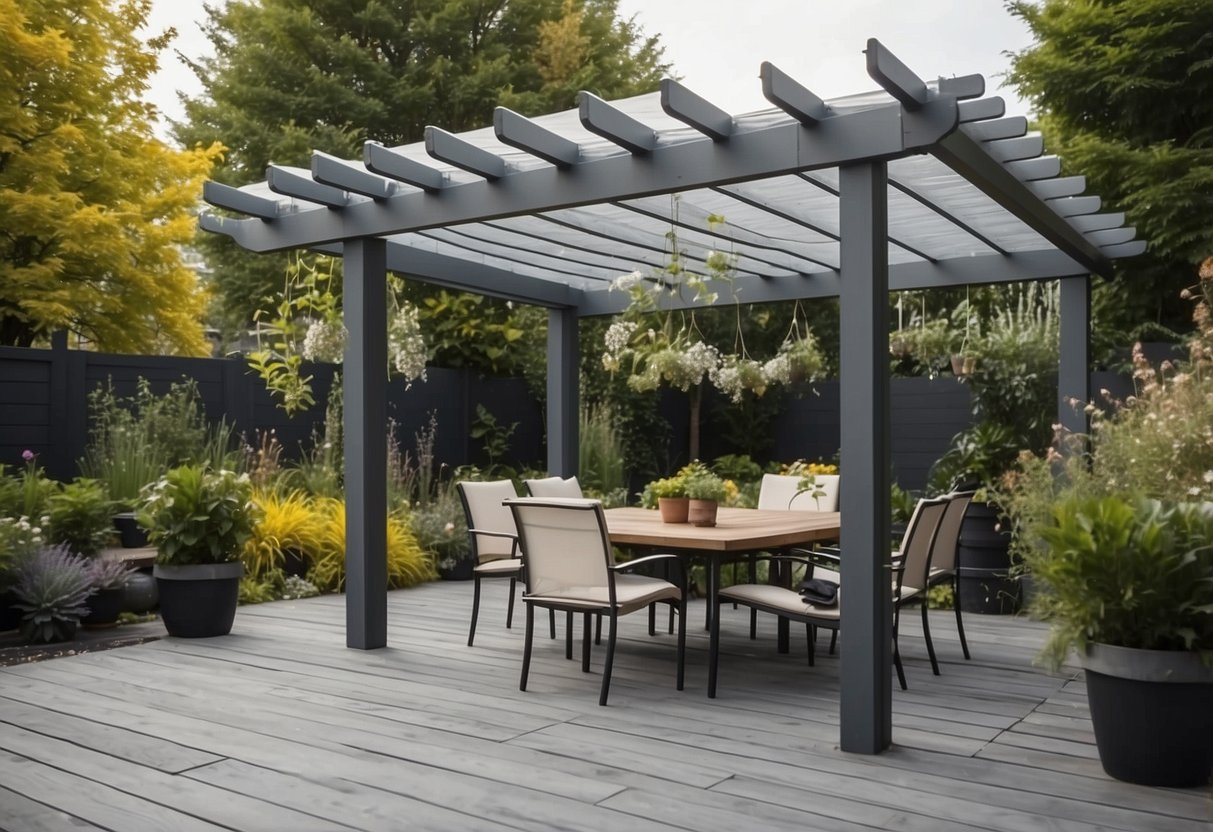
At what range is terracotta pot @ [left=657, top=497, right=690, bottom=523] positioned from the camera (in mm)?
5371

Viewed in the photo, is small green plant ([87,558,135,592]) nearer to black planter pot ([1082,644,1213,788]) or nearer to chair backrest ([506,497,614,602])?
chair backrest ([506,497,614,602])

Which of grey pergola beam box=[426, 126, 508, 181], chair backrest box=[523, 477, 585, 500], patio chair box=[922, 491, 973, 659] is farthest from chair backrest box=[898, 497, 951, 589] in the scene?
grey pergola beam box=[426, 126, 508, 181]

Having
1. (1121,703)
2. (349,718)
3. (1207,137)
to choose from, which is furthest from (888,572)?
(1207,137)

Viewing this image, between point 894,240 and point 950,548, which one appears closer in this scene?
point 950,548

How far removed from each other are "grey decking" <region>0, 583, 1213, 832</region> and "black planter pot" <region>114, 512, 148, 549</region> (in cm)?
141

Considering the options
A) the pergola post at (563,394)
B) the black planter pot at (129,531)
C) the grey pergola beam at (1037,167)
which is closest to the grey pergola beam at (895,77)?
the grey pergola beam at (1037,167)

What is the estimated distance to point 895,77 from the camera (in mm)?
3453

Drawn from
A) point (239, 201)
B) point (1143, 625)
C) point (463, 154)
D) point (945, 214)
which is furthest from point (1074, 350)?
point (239, 201)

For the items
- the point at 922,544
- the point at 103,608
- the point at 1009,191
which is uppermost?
the point at 1009,191

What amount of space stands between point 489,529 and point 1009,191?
3.27 metres

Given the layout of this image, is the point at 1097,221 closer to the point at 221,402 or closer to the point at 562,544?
the point at 562,544

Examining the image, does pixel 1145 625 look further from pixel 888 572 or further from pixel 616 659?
pixel 616 659

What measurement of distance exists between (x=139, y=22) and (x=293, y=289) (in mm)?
3456

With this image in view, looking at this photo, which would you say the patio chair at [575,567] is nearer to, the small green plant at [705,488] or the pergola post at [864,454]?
the small green plant at [705,488]
